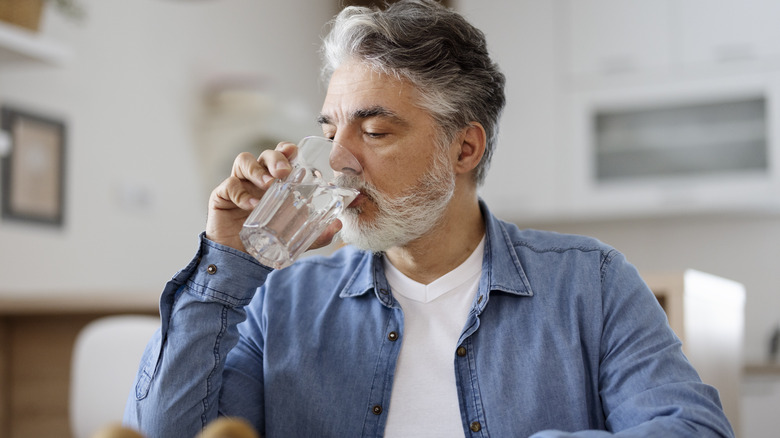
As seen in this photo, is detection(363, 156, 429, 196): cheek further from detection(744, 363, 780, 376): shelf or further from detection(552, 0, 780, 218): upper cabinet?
detection(552, 0, 780, 218): upper cabinet

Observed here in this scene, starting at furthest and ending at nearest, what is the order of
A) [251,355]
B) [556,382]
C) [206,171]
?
[206,171], [251,355], [556,382]

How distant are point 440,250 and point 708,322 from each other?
1.97 ft

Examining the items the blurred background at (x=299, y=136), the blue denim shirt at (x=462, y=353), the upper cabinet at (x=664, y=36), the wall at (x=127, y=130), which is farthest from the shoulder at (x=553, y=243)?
the upper cabinet at (x=664, y=36)

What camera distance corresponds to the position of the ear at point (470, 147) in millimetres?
1527

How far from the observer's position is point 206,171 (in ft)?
12.4

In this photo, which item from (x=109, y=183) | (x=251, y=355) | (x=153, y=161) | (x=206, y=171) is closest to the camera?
(x=251, y=355)

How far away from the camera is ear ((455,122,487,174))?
1.53 meters

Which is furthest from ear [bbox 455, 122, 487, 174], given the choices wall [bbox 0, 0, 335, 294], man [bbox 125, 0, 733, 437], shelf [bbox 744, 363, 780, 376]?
shelf [bbox 744, 363, 780, 376]

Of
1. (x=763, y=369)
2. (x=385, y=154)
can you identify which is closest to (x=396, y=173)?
(x=385, y=154)

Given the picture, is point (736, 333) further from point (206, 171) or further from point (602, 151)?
point (206, 171)

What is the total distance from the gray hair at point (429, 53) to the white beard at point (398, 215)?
107 mm

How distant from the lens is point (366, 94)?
140cm

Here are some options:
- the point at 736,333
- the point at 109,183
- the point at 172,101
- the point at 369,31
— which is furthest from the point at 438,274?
the point at 172,101

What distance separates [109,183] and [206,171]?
644 millimetres
